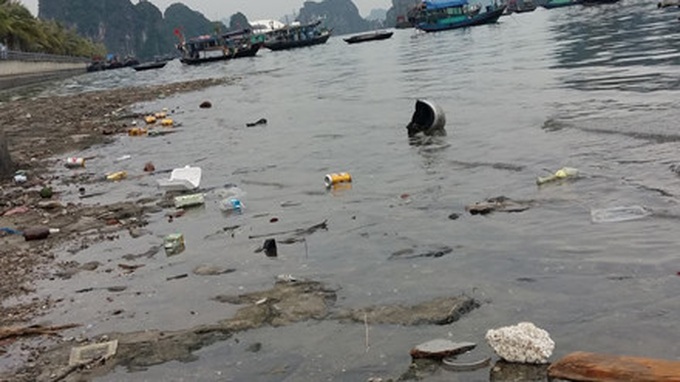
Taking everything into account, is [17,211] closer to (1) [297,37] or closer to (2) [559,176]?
(2) [559,176]

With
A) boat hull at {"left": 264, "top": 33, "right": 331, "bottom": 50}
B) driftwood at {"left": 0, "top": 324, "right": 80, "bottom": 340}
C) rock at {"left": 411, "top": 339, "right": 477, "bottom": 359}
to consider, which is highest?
boat hull at {"left": 264, "top": 33, "right": 331, "bottom": 50}

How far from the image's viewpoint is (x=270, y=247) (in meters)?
6.40

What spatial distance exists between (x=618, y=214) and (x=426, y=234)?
1.83 m

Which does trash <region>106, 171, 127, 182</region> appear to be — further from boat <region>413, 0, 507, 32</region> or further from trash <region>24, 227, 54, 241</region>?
boat <region>413, 0, 507, 32</region>

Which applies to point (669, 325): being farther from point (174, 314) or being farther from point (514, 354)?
point (174, 314)

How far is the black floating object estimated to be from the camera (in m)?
6.31

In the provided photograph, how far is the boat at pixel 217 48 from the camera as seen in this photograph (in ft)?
267

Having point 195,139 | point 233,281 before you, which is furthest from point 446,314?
point 195,139

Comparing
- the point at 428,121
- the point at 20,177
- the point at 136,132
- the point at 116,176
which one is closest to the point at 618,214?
the point at 428,121

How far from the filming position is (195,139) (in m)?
15.2

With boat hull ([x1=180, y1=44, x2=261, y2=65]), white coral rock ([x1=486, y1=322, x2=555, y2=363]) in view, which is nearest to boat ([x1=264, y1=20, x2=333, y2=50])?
boat hull ([x1=180, y1=44, x2=261, y2=65])

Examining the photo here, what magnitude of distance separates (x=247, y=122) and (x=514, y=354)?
14275 mm

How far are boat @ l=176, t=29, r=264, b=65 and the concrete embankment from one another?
52.5 feet

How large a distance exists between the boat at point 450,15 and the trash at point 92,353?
85.0 metres
